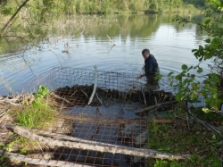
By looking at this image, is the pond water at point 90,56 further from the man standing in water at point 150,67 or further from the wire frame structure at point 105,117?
the wire frame structure at point 105,117

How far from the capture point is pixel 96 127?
200 inches

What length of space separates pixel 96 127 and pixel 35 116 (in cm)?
162

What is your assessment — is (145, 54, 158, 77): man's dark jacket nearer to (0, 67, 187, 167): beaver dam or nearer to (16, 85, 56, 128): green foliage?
(0, 67, 187, 167): beaver dam

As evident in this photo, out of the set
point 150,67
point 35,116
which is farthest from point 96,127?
point 150,67

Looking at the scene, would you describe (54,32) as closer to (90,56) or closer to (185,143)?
(90,56)

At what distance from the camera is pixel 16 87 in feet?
28.7

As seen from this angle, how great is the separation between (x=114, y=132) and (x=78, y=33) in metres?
16.9

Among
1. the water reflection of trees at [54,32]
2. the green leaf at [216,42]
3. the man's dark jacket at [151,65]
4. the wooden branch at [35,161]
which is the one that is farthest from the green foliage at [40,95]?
the green leaf at [216,42]

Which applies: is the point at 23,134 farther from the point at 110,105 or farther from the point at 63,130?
the point at 110,105

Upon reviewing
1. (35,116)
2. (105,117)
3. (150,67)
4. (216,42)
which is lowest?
(105,117)

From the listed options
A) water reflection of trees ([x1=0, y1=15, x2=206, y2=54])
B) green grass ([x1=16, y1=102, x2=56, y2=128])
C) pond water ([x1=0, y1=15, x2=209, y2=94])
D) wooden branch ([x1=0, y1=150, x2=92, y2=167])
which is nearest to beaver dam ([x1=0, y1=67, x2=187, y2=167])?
wooden branch ([x1=0, y1=150, x2=92, y2=167])

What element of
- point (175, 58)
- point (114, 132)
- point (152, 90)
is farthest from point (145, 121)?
point (175, 58)

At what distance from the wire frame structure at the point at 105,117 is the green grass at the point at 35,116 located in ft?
1.12

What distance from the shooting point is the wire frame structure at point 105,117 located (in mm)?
4184
